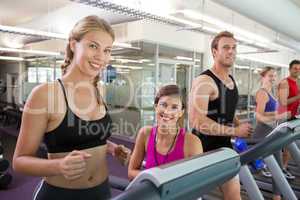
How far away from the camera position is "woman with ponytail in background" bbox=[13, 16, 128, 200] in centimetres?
103

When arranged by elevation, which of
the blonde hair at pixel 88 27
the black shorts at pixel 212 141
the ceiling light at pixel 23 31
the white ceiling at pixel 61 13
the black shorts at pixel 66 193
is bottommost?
the black shorts at pixel 66 193

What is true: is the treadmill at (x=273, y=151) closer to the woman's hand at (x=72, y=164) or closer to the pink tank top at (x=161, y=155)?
the pink tank top at (x=161, y=155)

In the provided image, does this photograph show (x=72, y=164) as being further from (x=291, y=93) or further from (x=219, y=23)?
(x=219, y=23)

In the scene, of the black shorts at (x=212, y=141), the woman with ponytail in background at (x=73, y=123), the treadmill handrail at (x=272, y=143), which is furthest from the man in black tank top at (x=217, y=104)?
the woman with ponytail in background at (x=73, y=123)

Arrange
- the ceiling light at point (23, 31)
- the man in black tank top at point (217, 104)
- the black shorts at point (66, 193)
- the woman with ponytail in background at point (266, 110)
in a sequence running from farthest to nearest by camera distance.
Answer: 1. the ceiling light at point (23, 31)
2. the woman with ponytail in background at point (266, 110)
3. the man in black tank top at point (217, 104)
4. the black shorts at point (66, 193)

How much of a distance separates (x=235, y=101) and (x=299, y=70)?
228 centimetres

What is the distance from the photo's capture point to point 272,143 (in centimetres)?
151

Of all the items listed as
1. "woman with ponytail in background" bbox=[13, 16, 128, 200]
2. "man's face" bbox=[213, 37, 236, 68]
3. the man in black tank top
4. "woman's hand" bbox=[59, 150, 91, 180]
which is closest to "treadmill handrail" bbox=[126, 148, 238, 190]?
"woman's hand" bbox=[59, 150, 91, 180]

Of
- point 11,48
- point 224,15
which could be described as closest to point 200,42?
point 224,15

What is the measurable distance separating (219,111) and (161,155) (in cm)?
64

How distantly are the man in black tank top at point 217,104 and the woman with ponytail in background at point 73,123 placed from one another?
0.74 m

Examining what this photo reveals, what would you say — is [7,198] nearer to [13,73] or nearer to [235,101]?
[235,101]

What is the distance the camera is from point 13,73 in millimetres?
11969

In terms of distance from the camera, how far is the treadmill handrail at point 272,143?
1423 mm
